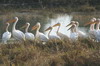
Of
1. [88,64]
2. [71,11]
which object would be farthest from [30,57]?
[71,11]

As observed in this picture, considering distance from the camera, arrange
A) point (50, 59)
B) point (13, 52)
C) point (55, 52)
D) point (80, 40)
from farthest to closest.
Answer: point (80, 40) < point (55, 52) < point (13, 52) < point (50, 59)

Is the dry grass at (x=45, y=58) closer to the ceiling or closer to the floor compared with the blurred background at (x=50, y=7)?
closer to the ceiling

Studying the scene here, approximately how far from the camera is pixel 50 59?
777cm

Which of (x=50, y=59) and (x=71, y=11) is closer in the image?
(x=50, y=59)

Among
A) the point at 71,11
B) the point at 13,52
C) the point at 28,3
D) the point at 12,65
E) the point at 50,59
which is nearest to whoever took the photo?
the point at 12,65

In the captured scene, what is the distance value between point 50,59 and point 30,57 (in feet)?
1.75

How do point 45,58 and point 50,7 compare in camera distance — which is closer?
point 45,58

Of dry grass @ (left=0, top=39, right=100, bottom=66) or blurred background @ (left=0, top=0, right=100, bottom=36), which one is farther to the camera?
blurred background @ (left=0, top=0, right=100, bottom=36)

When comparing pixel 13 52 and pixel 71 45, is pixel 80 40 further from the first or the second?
pixel 13 52

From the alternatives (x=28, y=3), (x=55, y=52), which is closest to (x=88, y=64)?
(x=55, y=52)

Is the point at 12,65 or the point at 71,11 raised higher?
the point at 12,65

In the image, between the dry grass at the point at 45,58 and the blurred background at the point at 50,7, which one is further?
the blurred background at the point at 50,7

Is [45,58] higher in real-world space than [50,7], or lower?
higher

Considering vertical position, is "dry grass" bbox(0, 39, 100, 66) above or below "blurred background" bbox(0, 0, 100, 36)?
above
